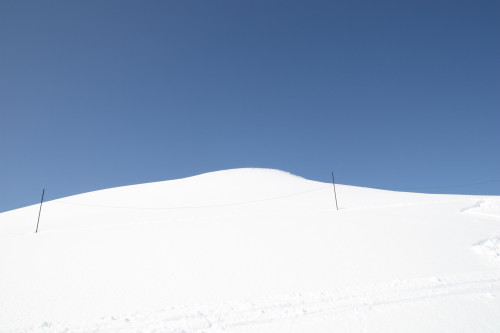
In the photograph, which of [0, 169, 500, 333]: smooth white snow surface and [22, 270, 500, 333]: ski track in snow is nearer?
[22, 270, 500, 333]: ski track in snow

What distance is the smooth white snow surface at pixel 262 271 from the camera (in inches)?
264

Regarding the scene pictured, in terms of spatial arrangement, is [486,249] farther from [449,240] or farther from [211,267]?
[211,267]

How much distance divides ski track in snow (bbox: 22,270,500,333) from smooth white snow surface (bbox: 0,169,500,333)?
47 millimetres

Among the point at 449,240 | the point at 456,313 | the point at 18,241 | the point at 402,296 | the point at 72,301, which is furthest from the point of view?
the point at 18,241

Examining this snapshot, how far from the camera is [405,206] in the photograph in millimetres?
21781

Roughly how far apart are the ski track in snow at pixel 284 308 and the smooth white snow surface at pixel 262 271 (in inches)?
1.9

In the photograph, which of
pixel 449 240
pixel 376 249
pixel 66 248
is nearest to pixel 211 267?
pixel 376 249

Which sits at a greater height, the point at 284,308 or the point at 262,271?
the point at 262,271

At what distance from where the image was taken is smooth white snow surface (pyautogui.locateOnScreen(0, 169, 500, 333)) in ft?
22.0

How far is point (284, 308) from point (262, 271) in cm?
296

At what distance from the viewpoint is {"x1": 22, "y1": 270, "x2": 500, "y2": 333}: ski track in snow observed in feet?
21.4

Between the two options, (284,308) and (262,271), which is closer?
(284,308)

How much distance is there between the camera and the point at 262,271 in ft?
33.1

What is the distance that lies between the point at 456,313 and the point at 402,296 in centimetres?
128
